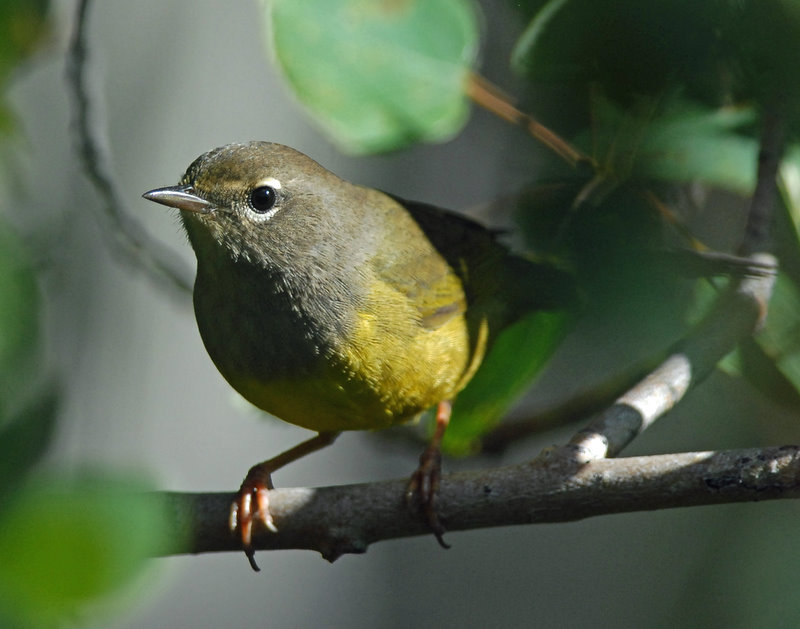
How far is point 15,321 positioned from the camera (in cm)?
137

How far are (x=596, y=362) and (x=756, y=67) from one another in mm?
778

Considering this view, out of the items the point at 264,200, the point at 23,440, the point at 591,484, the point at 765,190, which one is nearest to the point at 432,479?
the point at 591,484

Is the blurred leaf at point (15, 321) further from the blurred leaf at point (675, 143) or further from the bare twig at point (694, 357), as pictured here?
the bare twig at point (694, 357)

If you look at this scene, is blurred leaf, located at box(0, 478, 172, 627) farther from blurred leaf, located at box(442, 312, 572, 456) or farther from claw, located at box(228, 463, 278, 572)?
blurred leaf, located at box(442, 312, 572, 456)

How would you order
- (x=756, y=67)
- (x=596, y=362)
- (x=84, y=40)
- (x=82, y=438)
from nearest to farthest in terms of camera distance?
(x=756, y=67)
(x=596, y=362)
(x=84, y=40)
(x=82, y=438)

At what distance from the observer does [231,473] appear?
578 centimetres

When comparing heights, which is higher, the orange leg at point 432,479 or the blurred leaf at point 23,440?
the blurred leaf at point 23,440

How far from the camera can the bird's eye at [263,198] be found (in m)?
2.71

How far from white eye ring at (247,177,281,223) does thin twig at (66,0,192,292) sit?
0.57 m

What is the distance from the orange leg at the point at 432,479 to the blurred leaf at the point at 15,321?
1092mm

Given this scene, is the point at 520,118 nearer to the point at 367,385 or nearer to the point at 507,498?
the point at 367,385

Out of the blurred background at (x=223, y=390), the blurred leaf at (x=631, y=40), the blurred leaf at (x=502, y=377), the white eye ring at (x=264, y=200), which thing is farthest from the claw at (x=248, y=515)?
the blurred background at (x=223, y=390)

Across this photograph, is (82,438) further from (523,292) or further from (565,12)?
(565,12)

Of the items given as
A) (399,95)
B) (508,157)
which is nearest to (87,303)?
(399,95)
